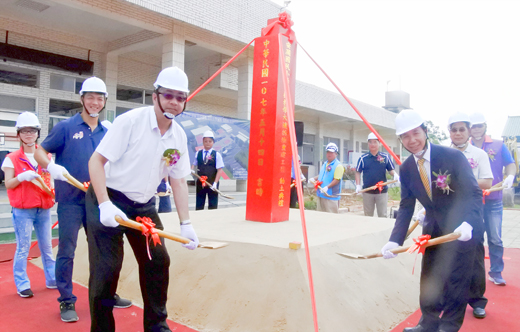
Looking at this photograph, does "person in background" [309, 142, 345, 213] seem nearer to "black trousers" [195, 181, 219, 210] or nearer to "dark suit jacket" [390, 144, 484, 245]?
"black trousers" [195, 181, 219, 210]

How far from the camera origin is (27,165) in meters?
3.65

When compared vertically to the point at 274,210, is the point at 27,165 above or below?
above

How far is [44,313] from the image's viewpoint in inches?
124

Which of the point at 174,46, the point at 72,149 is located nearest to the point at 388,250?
the point at 72,149

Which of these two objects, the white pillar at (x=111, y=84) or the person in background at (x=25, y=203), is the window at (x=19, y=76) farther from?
the person in background at (x=25, y=203)

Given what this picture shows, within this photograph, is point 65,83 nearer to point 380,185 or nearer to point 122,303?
point 380,185

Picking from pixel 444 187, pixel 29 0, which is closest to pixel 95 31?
pixel 29 0

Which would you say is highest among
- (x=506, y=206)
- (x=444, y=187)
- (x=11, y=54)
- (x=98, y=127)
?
(x=11, y=54)

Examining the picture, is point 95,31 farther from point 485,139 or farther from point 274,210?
point 485,139

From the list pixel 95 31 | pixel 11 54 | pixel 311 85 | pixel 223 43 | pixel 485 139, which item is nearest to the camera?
pixel 485 139

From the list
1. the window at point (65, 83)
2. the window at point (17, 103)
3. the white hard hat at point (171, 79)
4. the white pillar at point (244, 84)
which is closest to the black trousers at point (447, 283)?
the white hard hat at point (171, 79)

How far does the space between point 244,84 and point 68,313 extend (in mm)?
10574

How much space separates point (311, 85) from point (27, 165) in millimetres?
15586

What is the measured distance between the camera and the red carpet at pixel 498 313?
3119 mm
